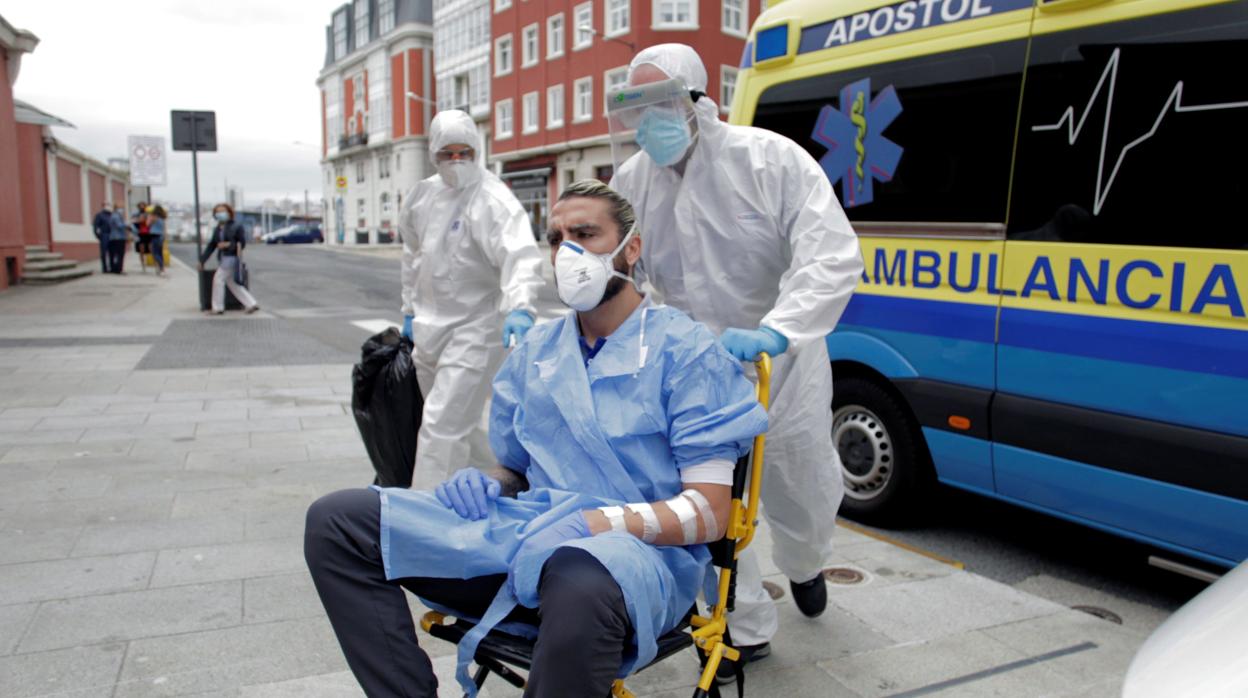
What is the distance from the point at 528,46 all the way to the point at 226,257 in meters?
33.5

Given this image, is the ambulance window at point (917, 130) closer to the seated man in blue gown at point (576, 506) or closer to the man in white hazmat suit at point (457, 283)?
the man in white hazmat suit at point (457, 283)

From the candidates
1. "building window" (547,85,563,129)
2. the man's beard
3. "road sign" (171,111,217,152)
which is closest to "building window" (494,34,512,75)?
"building window" (547,85,563,129)

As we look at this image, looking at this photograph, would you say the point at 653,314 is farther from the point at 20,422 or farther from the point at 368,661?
the point at 20,422

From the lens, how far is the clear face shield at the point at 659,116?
A: 9.33 ft

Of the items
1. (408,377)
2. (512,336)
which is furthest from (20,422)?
(512,336)

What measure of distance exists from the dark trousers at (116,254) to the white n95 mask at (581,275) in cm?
2551

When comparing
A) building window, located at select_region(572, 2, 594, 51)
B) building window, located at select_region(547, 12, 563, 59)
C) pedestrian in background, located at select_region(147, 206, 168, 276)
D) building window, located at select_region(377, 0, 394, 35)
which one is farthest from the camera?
building window, located at select_region(377, 0, 394, 35)

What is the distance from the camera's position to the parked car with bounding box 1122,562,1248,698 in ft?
5.31

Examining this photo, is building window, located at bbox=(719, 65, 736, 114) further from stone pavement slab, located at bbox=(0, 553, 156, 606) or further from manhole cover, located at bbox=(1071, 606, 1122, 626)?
stone pavement slab, located at bbox=(0, 553, 156, 606)

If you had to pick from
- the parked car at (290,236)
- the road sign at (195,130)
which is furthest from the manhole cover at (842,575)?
the parked car at (290,236)

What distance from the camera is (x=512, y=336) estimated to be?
9.41 ft

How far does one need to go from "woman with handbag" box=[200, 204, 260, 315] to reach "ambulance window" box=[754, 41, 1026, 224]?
449 inches

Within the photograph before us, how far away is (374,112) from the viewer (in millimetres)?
68500

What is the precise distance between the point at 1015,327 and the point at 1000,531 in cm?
141
